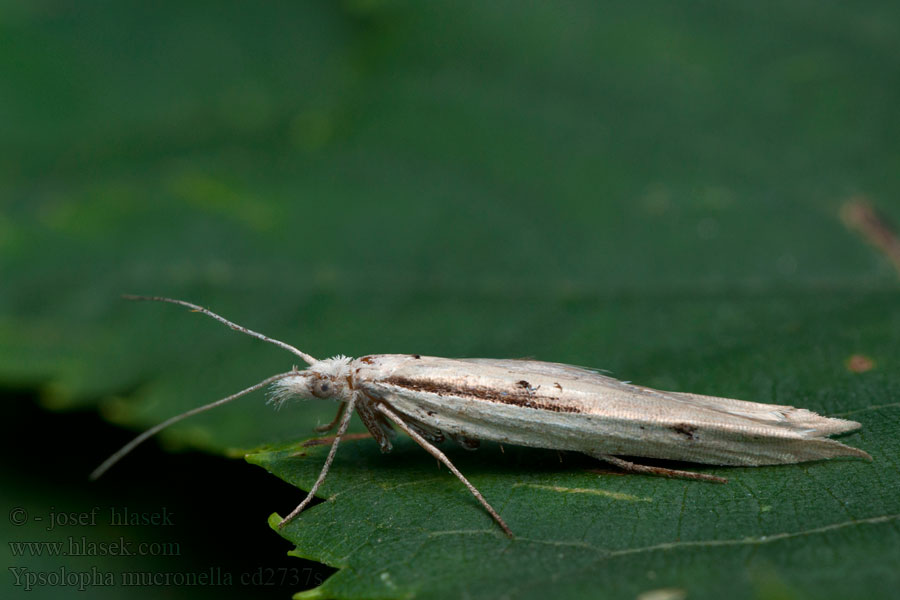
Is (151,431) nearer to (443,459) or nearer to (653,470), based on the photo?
(443,459)

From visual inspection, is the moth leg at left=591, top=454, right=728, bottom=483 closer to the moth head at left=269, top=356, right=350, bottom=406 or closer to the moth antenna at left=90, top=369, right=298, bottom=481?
the moth head at left=269, top=356, right=350, bottom=406

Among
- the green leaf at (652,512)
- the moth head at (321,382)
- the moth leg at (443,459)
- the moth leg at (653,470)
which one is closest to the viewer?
the green leaf at (652,512)

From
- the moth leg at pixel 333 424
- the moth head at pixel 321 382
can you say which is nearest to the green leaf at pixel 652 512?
the moth leg at pixel 333 424

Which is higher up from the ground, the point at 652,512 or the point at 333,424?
→ the point at 333,424

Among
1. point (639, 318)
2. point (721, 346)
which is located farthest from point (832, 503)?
point (639, 318)

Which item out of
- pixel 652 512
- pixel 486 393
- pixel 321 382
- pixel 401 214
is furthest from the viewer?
pixel 401 214

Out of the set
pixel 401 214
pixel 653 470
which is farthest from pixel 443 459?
pixel 401 214

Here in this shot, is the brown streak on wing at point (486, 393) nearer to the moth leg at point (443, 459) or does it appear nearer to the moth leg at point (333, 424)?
the moth leg at point (443, 459)
